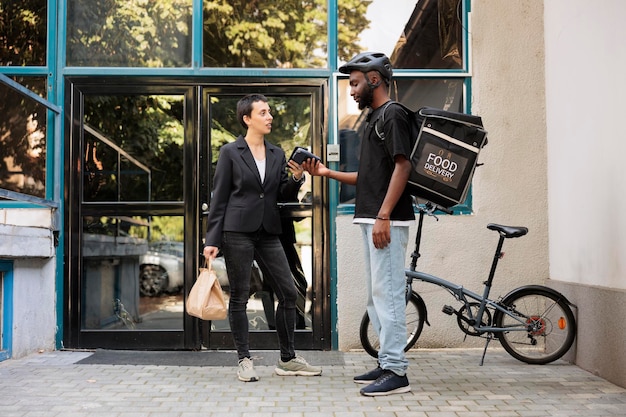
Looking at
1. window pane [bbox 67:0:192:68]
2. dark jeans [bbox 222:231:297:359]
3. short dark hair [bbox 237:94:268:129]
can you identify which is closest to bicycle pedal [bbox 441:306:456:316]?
dark jeans [bbox 222:231:297:359]

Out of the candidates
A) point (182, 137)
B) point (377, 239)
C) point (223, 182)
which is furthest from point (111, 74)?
point (377, 239)

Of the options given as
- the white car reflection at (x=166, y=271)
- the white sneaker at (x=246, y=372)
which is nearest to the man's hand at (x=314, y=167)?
the white sneaker at (x=246, y=372)

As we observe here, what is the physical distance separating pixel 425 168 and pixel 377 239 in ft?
1.85

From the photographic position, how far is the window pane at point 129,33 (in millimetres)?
6832

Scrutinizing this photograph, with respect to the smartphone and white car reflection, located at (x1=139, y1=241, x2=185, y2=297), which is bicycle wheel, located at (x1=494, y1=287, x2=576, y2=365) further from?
white car reflection, located at (x1=139, y1=241, x2=185, y2=297)

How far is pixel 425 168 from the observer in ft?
15.7

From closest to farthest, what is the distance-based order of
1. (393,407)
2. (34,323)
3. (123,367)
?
(393,407), (123,367), (34,323)

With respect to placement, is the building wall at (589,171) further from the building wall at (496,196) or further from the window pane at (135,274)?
the window pane at (135,274)

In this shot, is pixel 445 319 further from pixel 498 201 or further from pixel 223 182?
pixel 223 182

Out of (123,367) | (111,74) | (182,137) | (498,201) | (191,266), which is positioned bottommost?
(123,367)

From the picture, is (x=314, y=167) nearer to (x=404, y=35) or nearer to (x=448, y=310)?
(x=448, y=310)

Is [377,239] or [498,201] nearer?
[377,239]

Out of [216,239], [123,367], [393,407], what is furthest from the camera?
[123,367]

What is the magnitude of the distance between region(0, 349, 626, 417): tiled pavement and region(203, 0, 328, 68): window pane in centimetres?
281
